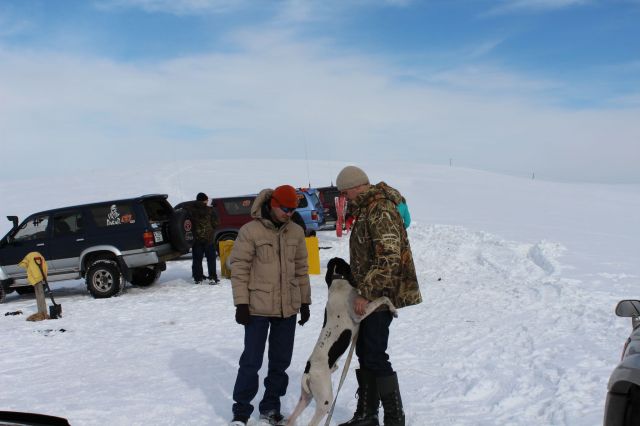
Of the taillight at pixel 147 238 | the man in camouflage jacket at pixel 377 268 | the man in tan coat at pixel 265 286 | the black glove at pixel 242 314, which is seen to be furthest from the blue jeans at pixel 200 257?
the man in camouflage jacket at pixel 377 268

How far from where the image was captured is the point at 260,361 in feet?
15.9

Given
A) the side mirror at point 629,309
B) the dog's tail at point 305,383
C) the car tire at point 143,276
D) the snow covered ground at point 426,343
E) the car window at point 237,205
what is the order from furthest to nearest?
the car window at point 237,205
the car tire at point 143,276
the snow covered ground at point 426,343
the dog's tail at point 305,383
the side mirror at point 629,309

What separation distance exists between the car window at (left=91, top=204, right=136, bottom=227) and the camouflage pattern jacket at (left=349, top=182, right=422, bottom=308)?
8.36m

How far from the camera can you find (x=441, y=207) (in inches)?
1357

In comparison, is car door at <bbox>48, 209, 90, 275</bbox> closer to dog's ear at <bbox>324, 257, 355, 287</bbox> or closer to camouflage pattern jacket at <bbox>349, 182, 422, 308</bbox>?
dog's ear at <bbox>324, 257, 355, 287</bbox>

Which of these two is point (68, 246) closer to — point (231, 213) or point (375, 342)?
point (231, 213)

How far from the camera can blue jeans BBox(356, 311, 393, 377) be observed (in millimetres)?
4387

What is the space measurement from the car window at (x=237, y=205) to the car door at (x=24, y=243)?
5.70m

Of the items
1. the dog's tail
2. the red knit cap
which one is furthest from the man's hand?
the red knit cap

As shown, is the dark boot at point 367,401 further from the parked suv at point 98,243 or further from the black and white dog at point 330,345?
the parked suv at point 98,243

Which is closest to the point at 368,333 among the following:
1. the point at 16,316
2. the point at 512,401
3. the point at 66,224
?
the point at 512,401

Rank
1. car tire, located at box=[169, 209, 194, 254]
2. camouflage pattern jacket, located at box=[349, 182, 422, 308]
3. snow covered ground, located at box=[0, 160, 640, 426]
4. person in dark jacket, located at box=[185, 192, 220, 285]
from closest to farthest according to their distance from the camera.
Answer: camouflage pattern jacket, located at box=[349, 182, 422, 308], snow covered ground, located at box=[0, 160, 640, 426], car tire, located at box=[169, 209, 194, 254], person in dark jacket, located at box=[185, 192, 220, 285]

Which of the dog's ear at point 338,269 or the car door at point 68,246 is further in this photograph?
the car door at point 68,246

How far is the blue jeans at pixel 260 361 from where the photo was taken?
482cm
